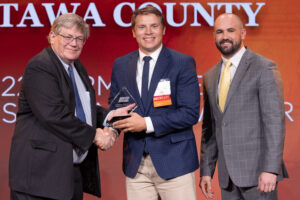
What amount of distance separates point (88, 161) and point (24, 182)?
0.52m

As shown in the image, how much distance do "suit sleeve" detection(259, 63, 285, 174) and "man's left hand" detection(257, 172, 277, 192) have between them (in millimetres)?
30

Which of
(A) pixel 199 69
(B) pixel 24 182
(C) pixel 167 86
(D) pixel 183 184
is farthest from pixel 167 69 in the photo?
(A) pixel 199 69

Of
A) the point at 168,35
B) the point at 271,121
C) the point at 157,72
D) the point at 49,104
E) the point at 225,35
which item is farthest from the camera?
the point at 168,35

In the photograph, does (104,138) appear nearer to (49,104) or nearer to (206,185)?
(49,104)

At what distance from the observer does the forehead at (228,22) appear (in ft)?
9.51

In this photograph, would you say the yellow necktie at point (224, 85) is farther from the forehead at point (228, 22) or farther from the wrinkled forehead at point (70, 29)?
the wrinkled forehead at point (70, 29)

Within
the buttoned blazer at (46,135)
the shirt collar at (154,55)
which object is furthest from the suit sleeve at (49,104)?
the shirt collar at (154,55)

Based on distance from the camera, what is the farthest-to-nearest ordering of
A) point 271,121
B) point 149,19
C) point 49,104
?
point 149,19
point 271,121
point 49,104

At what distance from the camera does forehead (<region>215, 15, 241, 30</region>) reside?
9.51ft

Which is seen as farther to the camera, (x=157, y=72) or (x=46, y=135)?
(x=157, y=72)

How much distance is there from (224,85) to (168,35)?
1.71 metres

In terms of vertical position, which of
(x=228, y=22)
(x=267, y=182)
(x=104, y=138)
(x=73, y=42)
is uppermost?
(x=228, y=22)

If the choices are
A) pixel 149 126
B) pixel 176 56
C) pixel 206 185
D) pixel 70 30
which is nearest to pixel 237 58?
pixel 176 56

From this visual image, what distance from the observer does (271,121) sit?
101 inches
